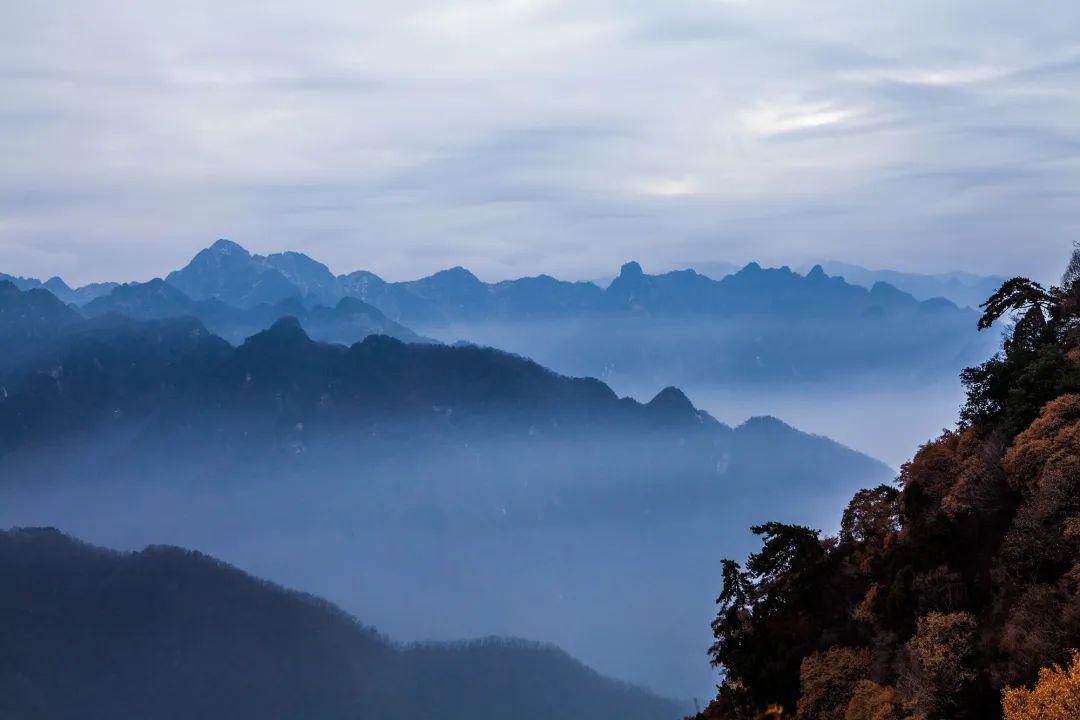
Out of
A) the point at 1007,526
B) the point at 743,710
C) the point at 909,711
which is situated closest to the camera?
the point at 909,711

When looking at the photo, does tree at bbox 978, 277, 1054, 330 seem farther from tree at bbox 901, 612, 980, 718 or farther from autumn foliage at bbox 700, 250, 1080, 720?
tree at bbox 901, 612, 980, 718

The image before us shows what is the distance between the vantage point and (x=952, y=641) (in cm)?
4822

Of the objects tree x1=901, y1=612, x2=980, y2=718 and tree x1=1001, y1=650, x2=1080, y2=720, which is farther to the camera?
tree x1=901, y1=612, x2=980, y2=718

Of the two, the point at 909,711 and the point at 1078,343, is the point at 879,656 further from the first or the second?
the point at 1078,343

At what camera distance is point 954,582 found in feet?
174

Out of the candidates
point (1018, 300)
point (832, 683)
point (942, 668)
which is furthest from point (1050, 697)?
point (1018, 300)

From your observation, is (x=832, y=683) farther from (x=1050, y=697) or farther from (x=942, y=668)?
(x=1050, y=697)

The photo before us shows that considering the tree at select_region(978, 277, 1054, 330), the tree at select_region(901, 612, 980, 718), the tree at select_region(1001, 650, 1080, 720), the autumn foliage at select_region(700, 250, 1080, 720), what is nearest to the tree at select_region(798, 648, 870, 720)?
the autumn foliage at select_region(700, 250, 1080, 720)

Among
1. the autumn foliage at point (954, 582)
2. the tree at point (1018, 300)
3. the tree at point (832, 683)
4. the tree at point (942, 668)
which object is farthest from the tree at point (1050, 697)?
the tree at point (1018, 300)

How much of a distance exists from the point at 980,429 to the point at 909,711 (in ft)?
85.6

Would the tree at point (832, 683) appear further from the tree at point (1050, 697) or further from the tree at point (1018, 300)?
the tree at point (1018, 300)

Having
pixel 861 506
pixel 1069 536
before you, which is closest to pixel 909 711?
pixel 1069 536

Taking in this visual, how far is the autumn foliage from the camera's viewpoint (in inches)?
1821

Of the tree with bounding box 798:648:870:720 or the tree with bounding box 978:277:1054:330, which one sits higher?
the tree with bounding box 978:277:1054:330
